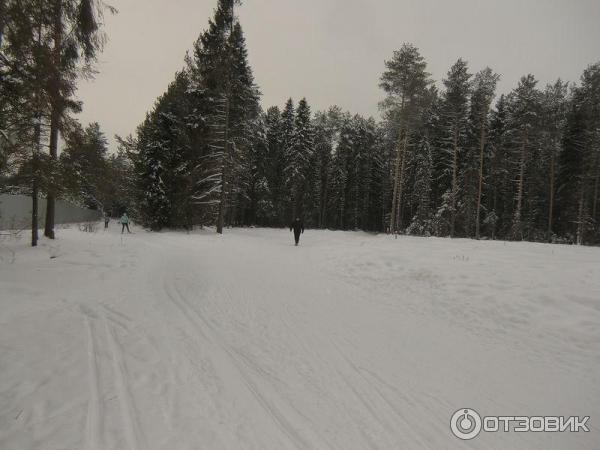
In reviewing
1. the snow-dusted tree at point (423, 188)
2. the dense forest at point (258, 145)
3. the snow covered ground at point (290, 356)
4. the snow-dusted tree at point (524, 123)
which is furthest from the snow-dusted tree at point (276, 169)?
the snow covered ground at point (290, 356)

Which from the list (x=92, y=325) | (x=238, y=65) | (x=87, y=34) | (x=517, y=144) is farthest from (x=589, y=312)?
(x=517, y=144)

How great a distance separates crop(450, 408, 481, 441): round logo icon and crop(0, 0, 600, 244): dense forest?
9.09 meters

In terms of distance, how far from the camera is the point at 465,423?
126 inches

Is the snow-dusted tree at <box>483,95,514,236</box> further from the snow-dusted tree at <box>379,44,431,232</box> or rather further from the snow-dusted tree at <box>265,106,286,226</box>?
the snow-dusted tree at <box>265,106,286,226</box>

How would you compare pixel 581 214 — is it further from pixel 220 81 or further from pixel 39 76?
pixel 39 76

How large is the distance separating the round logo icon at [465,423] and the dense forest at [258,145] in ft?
29.8

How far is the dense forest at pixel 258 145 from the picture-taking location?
25.8 feet

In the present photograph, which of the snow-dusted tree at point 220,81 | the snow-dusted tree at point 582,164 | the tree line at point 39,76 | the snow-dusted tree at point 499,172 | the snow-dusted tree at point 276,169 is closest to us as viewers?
the tree line at point 39,76

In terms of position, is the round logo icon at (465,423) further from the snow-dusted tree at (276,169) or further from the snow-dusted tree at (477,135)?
the snow-dusted tree at (276,169)

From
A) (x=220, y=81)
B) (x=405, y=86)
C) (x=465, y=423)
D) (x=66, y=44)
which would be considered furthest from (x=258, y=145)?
(x=465, y=423)

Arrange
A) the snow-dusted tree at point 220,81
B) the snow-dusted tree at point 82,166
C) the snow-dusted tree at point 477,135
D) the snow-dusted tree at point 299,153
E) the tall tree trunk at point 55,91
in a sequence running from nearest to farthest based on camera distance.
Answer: the tall tree trunk at point 55,91
the snow-dusted tree at point 82,166
the snow-dusted tree at point 220,81
the snow-dusted tree at point 477,135
the snow-dusted tree at point 299,153

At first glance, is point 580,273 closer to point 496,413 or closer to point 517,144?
point 496,413

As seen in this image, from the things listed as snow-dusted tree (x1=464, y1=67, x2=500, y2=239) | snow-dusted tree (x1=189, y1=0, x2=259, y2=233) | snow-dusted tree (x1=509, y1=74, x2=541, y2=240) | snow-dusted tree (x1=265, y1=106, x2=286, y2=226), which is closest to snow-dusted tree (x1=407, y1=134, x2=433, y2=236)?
snow-dusted tree (x1=464, y1=67, x2=500, y2=239)

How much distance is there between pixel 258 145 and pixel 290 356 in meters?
36.0
